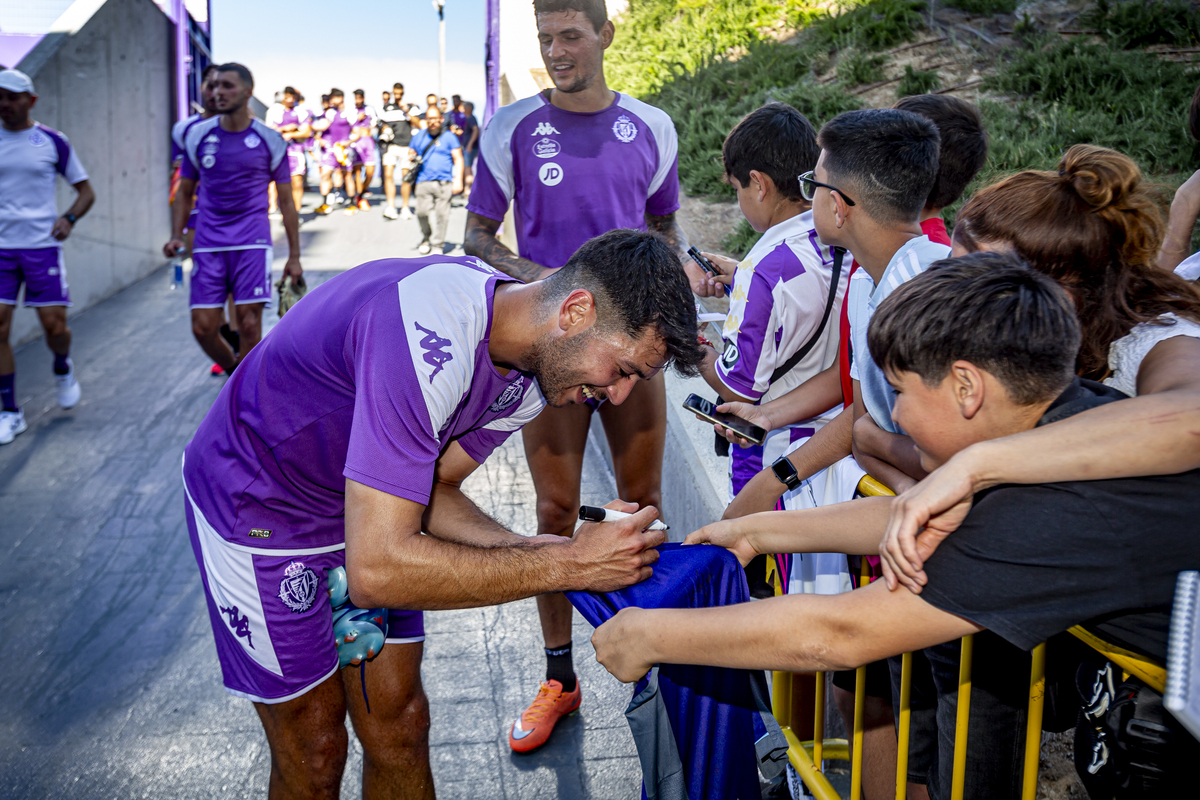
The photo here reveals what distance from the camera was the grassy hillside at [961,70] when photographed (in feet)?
22.8

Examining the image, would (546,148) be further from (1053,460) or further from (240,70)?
(240,70)

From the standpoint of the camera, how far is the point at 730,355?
3094 millimetres

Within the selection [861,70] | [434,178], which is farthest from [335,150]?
[861,70]

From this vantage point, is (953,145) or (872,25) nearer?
(953,145)

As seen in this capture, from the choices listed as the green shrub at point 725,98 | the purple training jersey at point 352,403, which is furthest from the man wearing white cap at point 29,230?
the green shrub at point 725,98

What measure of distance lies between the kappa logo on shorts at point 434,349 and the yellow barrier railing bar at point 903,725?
4.35ft

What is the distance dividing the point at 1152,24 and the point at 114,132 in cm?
1230

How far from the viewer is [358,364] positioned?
7.10 ft

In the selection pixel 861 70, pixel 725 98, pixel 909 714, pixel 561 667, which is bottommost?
pixel 561 667

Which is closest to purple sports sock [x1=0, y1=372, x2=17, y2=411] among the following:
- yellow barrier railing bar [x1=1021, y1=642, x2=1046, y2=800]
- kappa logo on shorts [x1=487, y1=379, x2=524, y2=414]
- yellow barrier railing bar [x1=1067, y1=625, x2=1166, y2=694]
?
kappa logo on shorts [x1=487, y1=379, x2=524, y2=414]

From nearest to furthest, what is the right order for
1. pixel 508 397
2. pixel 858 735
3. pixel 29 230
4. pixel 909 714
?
pixel 909 714
pixel 858 735
pixel 508 397
pixel 29 230

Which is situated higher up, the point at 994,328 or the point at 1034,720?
the point at 994,328

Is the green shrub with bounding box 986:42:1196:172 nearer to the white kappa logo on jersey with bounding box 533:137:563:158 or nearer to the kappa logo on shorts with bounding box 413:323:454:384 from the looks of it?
the white kappa logo on jersey with bounding box 533:137:563:158

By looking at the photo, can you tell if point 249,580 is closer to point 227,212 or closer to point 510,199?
point 510,199
